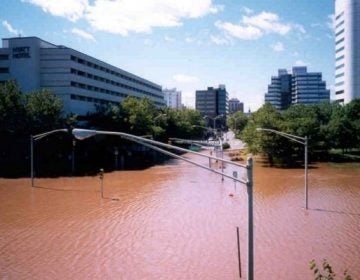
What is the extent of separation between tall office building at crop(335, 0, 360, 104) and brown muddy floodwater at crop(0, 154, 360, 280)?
9488 centimetres

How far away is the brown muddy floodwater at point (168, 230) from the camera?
19.5 metres

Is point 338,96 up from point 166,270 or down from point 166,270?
up

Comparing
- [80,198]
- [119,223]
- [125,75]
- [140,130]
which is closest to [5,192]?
[80,198]

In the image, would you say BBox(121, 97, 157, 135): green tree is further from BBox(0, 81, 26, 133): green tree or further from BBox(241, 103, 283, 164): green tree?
BBox(0, 81, 26, 133): green tree

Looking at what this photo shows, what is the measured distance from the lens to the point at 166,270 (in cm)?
1925

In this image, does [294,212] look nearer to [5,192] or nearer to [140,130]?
[5,192]

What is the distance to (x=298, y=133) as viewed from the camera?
65.8 metres

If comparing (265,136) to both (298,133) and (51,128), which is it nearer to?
(298,133)

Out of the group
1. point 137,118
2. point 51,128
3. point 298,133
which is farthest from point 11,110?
point 298,133

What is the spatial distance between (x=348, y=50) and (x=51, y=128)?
106879 mm

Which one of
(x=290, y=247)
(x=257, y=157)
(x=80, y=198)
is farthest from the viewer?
(x=257, y=157)

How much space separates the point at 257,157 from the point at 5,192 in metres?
50.4

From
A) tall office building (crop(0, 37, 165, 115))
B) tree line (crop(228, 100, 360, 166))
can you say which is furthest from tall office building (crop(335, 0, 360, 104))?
tall office building (crop(0, 37, 165, 115))

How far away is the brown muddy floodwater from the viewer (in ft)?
64.1
